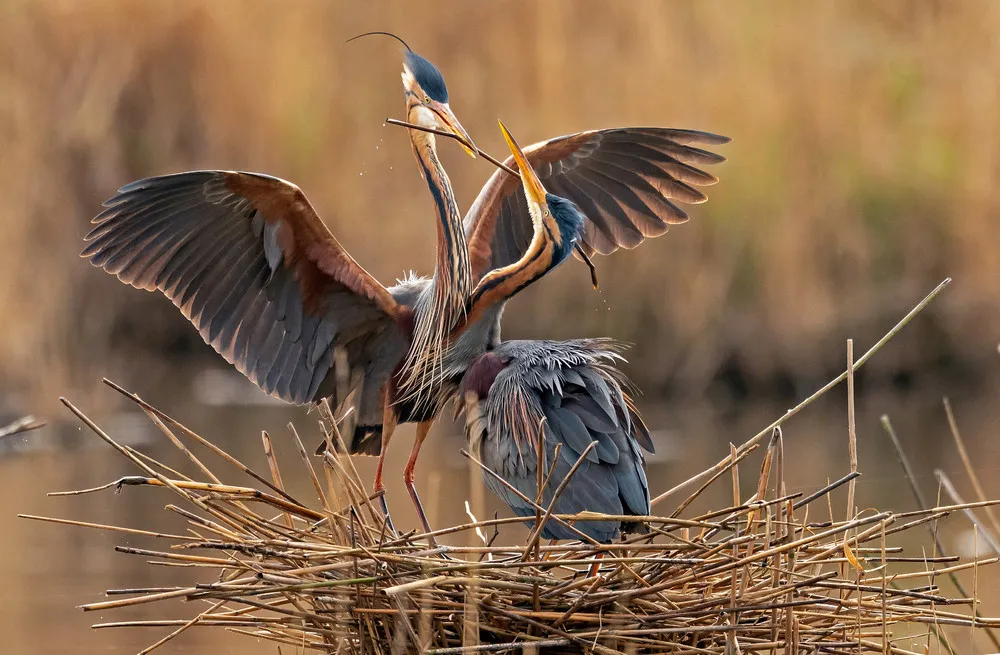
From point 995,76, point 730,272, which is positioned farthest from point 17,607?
point 995,76

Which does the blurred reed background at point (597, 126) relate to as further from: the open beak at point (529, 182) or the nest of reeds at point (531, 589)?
the nest of reeds at point (531, 589)

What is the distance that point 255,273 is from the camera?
16.6 ft

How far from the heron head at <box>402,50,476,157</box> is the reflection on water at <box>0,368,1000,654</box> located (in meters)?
1.96

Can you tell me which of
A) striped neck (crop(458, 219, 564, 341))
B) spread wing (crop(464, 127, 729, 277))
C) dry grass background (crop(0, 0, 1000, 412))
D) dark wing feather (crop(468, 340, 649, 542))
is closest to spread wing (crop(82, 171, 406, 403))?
striped neck (crop(458, 219, 564, 341))

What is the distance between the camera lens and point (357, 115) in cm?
1214

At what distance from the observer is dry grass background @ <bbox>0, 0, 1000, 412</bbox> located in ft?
34.9

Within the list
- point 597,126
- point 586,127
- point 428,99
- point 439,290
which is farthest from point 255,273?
point 586,127

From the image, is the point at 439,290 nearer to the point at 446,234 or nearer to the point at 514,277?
the point at 446,234

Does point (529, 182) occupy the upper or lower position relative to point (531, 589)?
upper

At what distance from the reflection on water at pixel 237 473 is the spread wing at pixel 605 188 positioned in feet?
4.19

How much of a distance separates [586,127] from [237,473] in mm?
4472

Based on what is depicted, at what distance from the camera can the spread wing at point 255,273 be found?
486 cm

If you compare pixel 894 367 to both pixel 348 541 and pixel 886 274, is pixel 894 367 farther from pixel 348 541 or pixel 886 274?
pixel 348 541

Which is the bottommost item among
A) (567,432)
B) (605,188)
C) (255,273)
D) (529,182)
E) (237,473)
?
(567,432)
